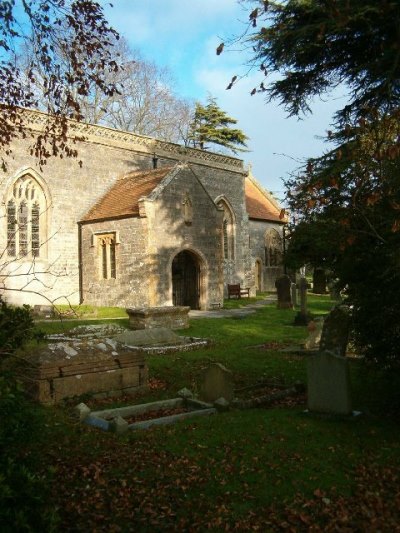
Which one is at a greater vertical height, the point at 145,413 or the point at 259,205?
the point at 259,205

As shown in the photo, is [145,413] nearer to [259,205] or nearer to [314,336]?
[314,336]

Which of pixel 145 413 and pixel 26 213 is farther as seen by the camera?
pixel 26 213

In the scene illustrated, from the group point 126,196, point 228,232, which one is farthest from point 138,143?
point 228,232

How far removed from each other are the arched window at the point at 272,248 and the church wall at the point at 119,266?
17590 millimetres

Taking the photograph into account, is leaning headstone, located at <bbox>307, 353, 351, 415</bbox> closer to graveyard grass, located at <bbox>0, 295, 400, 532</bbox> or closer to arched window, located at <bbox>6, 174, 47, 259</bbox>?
graveyard grass, located at <bbox>0, 295, 400, 532</bbox>

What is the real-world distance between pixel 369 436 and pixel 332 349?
160cm

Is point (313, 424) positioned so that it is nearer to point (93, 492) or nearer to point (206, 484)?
point (206, 484)

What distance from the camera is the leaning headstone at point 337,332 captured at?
22.8ft


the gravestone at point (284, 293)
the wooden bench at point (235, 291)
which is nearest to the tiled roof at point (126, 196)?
the gravestone at point (284, 293)

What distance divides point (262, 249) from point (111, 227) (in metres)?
17.4

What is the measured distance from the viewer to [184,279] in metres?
22.9

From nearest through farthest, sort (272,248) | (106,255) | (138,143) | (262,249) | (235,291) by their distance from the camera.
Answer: (106,255), (138,143), (235,291), (262,249), (272,248)

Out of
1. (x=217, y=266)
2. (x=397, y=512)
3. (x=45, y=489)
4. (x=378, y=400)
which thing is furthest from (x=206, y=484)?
(x=217, y=266)

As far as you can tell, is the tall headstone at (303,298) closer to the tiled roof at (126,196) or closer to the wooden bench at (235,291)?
the tiled roof at (126,196)
